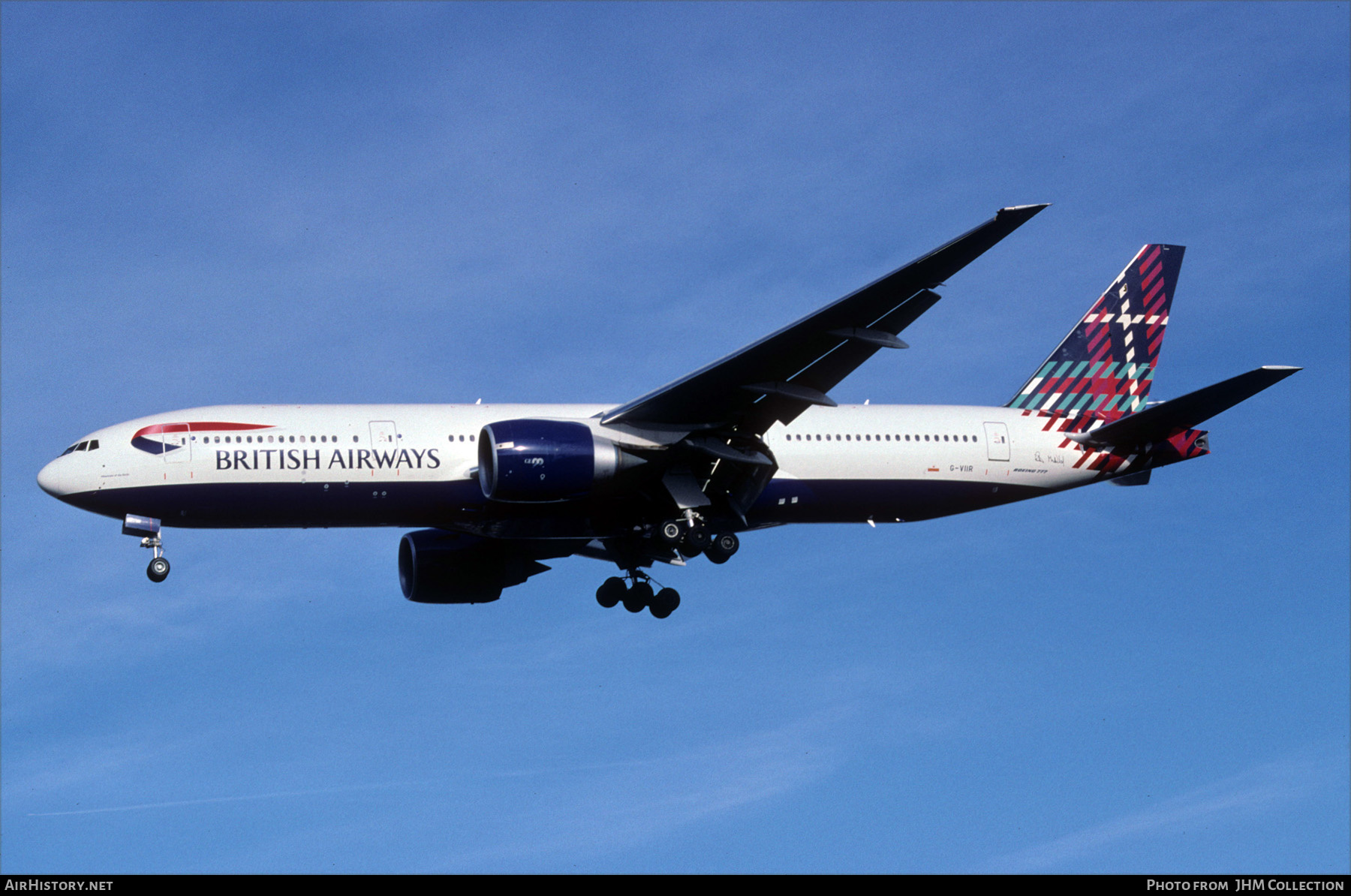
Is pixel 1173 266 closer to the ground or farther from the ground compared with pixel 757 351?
farther from the ground

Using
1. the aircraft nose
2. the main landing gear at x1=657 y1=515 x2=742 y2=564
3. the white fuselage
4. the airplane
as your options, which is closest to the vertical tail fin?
the airplane

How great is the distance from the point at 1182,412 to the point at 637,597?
1299 cm

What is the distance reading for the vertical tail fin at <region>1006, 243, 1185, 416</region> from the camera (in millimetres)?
36688

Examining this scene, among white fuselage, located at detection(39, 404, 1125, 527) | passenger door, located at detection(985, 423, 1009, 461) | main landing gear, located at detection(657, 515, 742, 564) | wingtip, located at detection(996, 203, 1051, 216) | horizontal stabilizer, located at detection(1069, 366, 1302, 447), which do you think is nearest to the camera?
wingtip, located at detection(996, 203, 1051, 216)

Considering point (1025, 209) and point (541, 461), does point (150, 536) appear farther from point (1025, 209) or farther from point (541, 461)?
point (1025, 209)

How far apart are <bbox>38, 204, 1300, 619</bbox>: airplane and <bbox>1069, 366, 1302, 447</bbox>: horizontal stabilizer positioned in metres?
0.06

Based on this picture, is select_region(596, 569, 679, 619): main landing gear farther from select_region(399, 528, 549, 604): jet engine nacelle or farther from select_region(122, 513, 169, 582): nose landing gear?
select_region(122, 513, 169, 582): nose landing gear

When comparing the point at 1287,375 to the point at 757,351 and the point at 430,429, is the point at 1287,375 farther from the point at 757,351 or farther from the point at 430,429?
the point at 430,429

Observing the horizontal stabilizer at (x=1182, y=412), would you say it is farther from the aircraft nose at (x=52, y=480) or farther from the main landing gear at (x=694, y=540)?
the aircraft nose at (x=52, y=480)

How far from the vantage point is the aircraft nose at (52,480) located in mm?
30609

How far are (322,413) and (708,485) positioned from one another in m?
8.25

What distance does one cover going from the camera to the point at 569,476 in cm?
2917
